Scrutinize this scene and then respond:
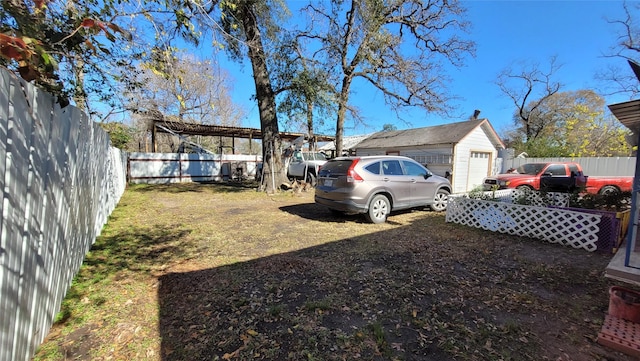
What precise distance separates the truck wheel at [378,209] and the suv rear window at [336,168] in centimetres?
99

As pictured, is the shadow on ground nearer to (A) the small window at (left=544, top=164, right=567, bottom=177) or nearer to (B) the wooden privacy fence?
(B) the wooden privacy fence

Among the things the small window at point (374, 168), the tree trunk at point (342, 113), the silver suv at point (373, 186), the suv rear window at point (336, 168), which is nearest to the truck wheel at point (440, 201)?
the silver suv at point (373, 186)

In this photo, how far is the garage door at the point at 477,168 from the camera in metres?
15.5

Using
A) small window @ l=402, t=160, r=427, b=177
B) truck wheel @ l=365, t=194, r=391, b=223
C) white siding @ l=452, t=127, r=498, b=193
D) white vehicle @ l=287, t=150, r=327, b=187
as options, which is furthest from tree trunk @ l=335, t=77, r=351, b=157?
truck wheel @ l=365, t=194, r=391, b=223

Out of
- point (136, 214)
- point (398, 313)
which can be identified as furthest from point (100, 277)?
point (136, 214)

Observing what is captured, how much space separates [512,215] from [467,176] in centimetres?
1030

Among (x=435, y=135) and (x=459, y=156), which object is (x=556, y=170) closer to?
(x=459, y=156)

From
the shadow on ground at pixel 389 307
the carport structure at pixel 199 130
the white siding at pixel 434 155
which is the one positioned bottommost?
the shadow on ground at pixel 389 307

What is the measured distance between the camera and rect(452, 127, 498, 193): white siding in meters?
14.6

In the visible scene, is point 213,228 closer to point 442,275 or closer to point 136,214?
point 136,214

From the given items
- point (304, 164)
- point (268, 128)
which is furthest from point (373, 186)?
point (304, 164)

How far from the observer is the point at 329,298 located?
10.3 ft

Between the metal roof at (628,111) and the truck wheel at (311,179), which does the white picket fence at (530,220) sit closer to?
the metal roof at (628,111)

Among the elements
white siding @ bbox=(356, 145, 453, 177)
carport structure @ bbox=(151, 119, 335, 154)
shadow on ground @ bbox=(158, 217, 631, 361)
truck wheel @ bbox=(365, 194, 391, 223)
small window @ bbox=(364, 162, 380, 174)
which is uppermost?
carport structure @ bbox=(151, 119, 335, 154)
